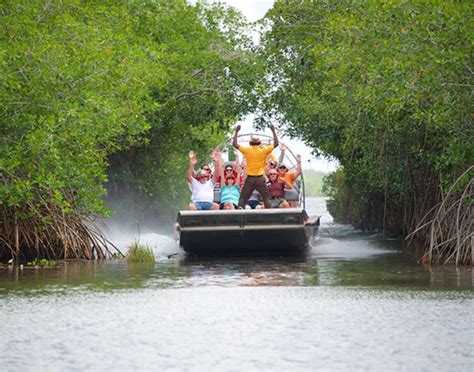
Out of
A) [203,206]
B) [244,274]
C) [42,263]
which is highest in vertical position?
[203,206]

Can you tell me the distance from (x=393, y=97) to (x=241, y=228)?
13.0ft

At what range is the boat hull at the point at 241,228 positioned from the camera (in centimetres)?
2078

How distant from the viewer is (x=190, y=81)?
30750 millimetres

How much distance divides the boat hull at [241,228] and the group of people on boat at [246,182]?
0.68 m

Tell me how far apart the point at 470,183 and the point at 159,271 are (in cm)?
556

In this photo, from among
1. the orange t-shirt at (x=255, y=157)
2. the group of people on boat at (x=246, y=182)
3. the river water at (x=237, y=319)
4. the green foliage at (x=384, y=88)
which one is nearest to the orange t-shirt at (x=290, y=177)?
the group of people on boat at (x=246, y=182)

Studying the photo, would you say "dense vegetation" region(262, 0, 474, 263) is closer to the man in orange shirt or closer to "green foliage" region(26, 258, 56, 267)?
the man in orange shirt

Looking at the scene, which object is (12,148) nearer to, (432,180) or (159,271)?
(159,271)

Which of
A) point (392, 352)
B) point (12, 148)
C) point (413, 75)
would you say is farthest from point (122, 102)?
point (392, 352)

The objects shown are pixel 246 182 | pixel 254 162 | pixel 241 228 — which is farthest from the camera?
pixel 246 182

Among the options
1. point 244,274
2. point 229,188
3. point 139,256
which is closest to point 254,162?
point 229,188

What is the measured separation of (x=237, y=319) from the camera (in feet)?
36.8

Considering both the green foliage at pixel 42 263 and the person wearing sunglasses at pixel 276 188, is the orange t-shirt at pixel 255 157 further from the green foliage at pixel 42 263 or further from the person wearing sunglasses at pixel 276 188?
the green foliage at pixel 42 263

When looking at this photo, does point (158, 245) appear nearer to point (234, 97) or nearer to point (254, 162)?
point (234, 97)
